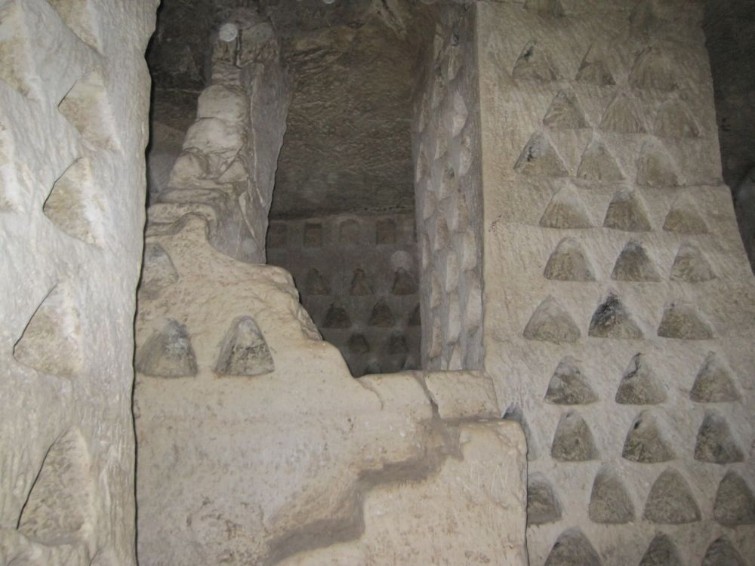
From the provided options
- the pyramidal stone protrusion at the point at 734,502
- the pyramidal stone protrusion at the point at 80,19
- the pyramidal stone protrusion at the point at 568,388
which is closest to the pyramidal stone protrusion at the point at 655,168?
the pyramidal stone protrusion at the point at 568,388

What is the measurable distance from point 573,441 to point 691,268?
63 centimetres

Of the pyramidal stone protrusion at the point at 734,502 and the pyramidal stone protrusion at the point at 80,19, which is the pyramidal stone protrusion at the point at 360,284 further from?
the pyramidal stone protrusion at the point at 80,19

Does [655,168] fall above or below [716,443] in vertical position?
above

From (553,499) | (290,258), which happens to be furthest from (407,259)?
(553,499)

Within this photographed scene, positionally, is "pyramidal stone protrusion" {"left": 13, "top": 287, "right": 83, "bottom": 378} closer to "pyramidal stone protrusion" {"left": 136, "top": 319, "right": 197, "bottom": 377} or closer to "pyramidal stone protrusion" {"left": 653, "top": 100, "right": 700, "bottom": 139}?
"pyramidal stone protrusion" {"left": 136, "top": 319, "right": 197, "bottom": 377}

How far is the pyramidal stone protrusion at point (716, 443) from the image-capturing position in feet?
5.81

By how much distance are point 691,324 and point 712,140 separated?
60 centimetres

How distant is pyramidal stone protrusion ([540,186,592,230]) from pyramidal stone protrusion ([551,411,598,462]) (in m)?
0.53

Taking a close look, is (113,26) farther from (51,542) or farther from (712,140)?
(712,140)

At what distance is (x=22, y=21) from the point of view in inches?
36.1

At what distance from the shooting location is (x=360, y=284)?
4121 mm

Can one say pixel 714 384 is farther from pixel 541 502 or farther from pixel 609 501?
pixel 541 502

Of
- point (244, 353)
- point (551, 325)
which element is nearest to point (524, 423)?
point (551, 325)

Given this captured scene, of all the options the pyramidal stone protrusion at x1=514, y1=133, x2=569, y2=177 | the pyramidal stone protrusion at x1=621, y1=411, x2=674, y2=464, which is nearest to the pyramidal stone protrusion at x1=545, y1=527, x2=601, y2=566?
the pyramidal stone protrusion at x1=621, y1=411, x2=674, y2=464
